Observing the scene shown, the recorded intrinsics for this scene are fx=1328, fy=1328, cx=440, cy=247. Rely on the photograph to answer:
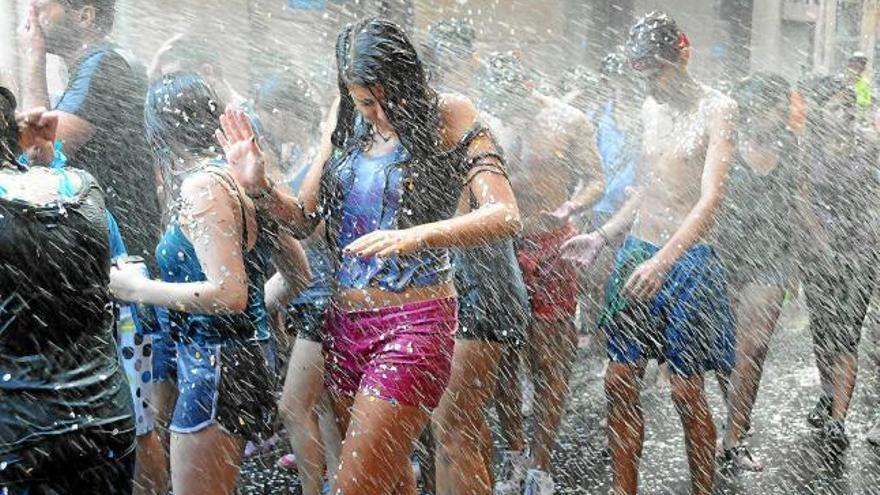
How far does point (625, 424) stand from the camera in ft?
16.3

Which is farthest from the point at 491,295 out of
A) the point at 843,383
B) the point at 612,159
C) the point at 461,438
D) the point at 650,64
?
the point at 612,159

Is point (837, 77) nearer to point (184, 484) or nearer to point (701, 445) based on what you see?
point (701, 445)

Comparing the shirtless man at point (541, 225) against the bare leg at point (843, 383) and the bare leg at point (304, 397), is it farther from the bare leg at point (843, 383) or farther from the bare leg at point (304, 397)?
the bare leg at point (843, 383)

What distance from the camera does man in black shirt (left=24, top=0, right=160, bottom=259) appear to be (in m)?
5.04

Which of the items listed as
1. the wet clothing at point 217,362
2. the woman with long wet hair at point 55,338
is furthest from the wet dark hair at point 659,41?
the woman with long wet hair at point 55,338

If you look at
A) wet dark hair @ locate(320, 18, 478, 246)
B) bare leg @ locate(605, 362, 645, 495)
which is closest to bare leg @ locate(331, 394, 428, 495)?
wet dark hair @ locate(320, 18, 478, 246)

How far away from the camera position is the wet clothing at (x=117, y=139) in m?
5.05

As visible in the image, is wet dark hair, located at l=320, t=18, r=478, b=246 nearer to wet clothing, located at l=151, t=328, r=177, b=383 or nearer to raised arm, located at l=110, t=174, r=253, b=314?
raised arm, located at l=110, t=174, r=253, b=314

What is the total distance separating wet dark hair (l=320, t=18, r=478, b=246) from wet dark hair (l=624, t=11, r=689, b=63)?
153 cm

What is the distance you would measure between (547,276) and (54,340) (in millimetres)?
3047

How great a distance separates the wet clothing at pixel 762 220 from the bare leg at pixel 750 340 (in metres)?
0.08

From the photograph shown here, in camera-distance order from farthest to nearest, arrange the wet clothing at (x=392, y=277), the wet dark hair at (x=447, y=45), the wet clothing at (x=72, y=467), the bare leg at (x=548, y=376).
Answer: the wet dark hair at (x=447, y=45), the bare leg at (x=548, y=376), the wet clothing at (x=392, y=277), the wet clothing at (x=72, y=467)

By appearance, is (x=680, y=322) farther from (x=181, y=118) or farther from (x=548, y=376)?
(x=181, y=118)

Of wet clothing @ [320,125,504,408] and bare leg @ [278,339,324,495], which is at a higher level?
wet clothing @ [320,125,504,408]
